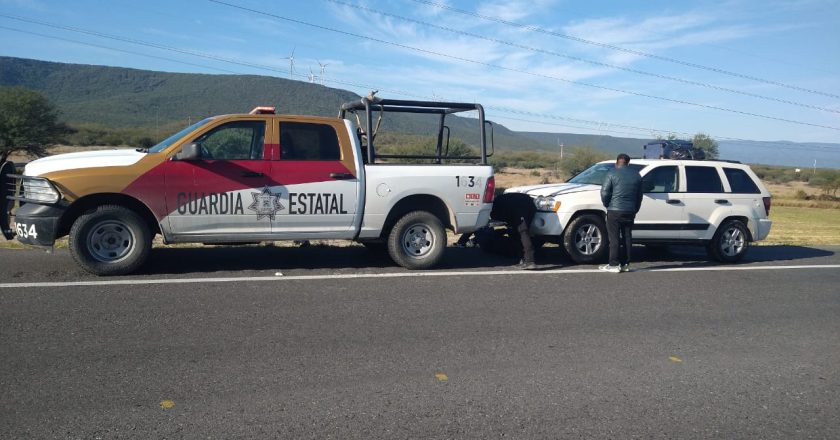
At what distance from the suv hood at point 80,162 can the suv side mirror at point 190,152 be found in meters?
0.44

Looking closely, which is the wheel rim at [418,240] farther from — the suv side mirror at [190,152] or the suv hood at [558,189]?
the suv side mirror at [190,152]

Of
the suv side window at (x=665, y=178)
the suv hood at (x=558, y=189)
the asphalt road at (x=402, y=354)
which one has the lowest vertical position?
the asphalt road at (x=402, y=354)

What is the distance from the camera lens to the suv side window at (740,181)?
11.4 meters

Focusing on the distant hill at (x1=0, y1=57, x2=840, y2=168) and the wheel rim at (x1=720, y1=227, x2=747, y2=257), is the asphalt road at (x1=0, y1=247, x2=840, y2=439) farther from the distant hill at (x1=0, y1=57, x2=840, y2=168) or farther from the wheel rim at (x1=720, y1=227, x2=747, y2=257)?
the distant hill at (x1=0, y1=57, x2=840, y2=168)

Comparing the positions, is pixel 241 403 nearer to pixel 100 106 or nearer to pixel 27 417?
pixel 27 417

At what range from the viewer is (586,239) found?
33.9 ft

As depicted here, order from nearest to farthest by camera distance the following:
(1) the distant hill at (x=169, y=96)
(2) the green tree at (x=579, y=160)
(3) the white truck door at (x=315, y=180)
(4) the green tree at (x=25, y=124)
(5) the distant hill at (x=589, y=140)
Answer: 1. (3) the white truck door at (x=315, y=180)
2. (4) the green tree at (x=25, y=124)
3. (2) the green tree at (x=579, y=160)
4. (1) the distant hill at (x=169, y=96)
5. (5) the distant hill at (x=589, y=140)

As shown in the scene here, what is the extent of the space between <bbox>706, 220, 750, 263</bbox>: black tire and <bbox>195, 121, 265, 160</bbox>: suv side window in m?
7.43

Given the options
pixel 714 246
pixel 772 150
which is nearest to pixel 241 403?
pixel 714 246

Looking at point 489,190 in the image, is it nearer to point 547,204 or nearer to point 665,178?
point 547,204

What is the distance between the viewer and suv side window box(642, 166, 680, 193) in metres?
11.0

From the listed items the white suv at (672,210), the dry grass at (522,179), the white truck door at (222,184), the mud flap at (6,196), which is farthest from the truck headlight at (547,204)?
the dry grass at (522,179)

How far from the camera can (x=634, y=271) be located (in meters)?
9.84

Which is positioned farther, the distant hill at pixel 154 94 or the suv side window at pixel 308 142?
the distant hill at pixel 154 94
